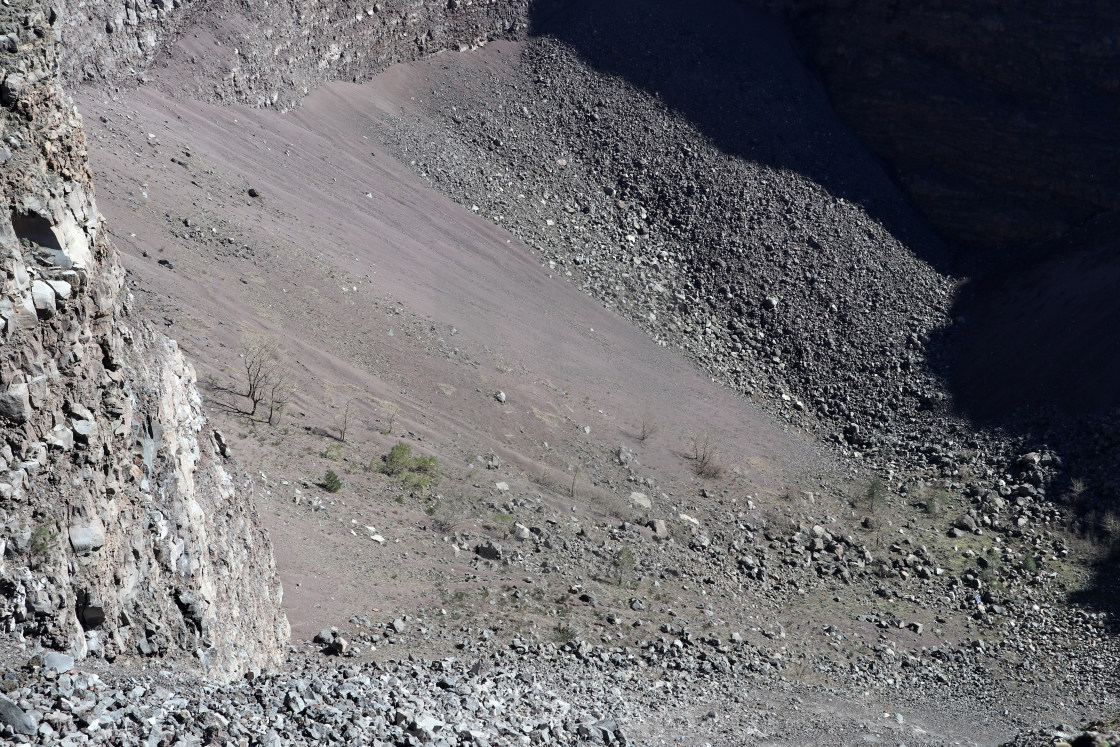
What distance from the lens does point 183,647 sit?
7.80m

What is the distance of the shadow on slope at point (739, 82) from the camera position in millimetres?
32625

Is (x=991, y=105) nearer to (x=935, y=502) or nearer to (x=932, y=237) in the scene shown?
(x=932, y=237)

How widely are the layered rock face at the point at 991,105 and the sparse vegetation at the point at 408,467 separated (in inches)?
888

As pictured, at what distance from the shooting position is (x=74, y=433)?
275 inches

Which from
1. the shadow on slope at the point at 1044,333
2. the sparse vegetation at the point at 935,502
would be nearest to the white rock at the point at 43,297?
the sparse vegetation at the point at 935,502

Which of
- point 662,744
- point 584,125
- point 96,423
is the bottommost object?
point 662,744

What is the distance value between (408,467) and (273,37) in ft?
56.0

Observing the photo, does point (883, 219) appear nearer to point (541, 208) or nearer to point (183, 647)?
point (541, 208)

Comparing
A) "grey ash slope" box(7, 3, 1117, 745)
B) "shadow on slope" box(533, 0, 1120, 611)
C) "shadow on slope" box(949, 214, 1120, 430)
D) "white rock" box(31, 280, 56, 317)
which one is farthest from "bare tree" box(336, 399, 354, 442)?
"shadow on slope" box(949, 214, 1120, 430)

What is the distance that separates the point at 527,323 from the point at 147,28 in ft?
40.6

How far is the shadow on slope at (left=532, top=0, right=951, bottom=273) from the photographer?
107ft

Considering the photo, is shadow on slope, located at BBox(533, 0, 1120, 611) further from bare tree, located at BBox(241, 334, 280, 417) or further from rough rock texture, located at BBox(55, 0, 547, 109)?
bare tree, located at BBox(241, 334, 280, 417)

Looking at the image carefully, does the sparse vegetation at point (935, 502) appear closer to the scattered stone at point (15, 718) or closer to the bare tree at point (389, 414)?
the bare tree at point (389, 414)

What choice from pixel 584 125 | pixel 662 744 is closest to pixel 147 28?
pixel 584 125
